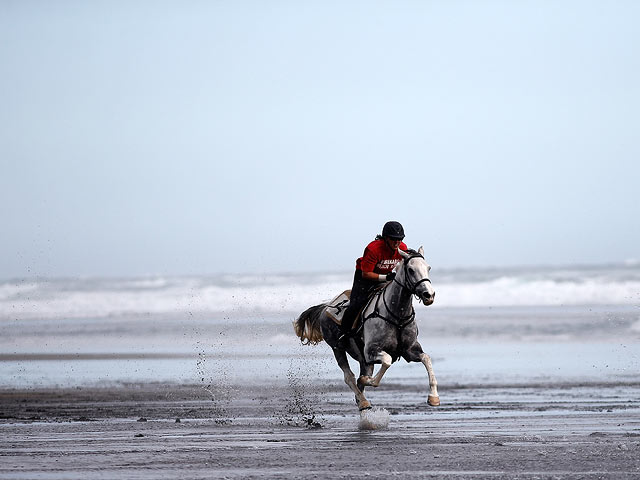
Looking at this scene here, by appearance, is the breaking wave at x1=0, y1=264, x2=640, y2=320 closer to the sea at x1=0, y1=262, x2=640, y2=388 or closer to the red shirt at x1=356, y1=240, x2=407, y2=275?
the sea at x1=0, y1=262, x2=640, y2=388

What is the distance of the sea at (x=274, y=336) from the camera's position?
24.6 meters

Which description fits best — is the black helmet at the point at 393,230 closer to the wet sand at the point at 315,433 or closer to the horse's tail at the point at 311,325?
the wet sand at the point at 315,433

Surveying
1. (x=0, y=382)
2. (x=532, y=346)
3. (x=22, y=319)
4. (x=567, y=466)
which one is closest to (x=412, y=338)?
(x=567, y=466)

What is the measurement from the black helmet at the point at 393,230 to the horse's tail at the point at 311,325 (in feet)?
8.68

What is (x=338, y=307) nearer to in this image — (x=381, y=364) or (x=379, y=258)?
(x=379, y=258)

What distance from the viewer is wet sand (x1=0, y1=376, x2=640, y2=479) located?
10.3 metres

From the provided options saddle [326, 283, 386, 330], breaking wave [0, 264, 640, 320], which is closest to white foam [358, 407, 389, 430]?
saddle [326, 283, 386, 330]

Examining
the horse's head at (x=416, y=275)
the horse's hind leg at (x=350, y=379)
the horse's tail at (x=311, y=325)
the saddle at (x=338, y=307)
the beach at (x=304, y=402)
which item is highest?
the horse's head at (x=416, y=275)

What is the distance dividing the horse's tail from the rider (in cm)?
174

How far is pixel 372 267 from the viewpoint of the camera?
1512 centimetres

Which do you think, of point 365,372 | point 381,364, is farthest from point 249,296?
point 381,364

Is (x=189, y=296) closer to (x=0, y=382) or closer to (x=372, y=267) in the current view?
(x=0, y=382)

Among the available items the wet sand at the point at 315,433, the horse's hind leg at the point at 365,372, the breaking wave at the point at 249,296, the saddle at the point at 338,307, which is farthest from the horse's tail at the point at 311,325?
the breaking wave at the point at 249,296

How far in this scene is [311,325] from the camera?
17.4 meters
